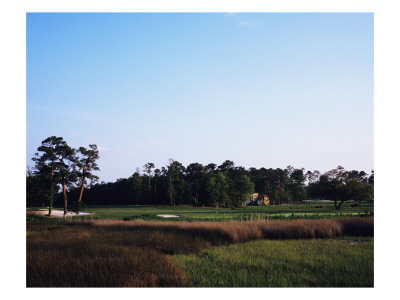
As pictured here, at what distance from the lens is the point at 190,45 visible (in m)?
9.20

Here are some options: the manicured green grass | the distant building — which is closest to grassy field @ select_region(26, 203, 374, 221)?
the manicured green grass

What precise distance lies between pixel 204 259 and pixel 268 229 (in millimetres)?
4948

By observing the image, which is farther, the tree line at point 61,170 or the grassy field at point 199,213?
the grassy field at point 199,213

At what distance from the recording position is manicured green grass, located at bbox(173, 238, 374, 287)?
552 centimetres

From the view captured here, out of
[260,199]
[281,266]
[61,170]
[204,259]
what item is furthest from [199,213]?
[260,199]

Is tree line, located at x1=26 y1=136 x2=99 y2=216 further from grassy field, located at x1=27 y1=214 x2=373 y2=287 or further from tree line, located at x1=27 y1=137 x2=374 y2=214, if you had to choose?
grassy field, located at x1=27 y1=214 x2=373 y2=287

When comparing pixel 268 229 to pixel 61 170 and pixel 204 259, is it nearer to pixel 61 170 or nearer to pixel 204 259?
pixel 204 259

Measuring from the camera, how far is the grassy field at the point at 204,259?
542 centimetres

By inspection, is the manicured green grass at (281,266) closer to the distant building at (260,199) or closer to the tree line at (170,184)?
the tree line at (170,184)

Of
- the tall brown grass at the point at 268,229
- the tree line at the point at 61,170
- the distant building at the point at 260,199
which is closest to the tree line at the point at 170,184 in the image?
the tree line at the point at 61,170

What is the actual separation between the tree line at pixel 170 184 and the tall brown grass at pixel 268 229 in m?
4.97
